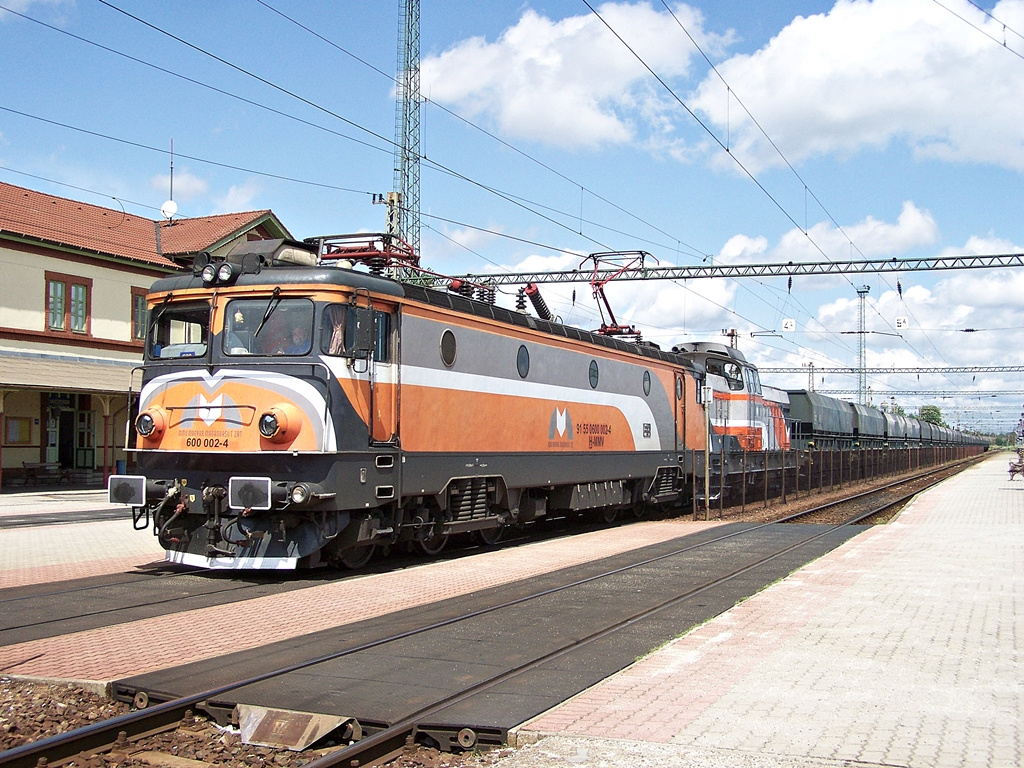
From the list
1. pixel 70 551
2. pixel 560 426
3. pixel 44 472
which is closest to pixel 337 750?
pixel 70 551

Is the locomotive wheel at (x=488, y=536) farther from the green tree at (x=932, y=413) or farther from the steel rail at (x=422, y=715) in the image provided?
the green tree at (x=932, y=413)

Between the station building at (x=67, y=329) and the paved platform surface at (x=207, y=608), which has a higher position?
the station building at (x=67, y=329)

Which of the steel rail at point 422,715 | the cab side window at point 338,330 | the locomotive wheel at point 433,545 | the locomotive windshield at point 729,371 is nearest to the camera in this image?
the steel rail at point 422,715

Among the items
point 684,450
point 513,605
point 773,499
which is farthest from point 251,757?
point 773,499

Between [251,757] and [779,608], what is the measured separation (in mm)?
5710

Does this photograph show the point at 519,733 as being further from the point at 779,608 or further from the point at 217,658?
the point at 779,608

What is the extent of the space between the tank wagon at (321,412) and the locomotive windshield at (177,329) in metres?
0.02

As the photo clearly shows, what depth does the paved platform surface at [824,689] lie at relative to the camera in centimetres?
526

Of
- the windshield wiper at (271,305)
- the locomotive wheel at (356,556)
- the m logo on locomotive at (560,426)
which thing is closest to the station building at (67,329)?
the m logo on locomotive at (560,426)

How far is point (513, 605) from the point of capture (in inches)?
386

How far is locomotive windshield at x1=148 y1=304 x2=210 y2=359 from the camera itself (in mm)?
11633

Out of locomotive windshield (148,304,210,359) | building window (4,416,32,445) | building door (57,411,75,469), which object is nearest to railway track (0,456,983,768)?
locomotive windshield (148,304,210,359)

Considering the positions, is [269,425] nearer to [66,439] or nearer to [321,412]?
[321,412]

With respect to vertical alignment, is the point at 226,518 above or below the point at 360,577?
above
